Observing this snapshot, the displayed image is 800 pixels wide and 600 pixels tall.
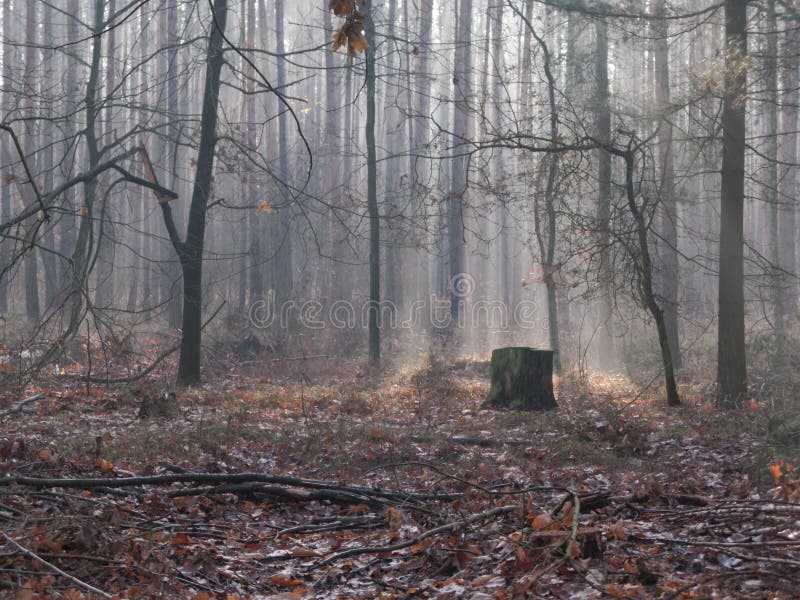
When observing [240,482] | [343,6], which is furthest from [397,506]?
[343,6]

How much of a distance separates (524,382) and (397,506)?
6.22m

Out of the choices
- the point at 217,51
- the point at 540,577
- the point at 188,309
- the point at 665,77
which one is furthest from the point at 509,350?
the point at 665,77

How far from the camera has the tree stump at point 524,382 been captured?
11.2 meters

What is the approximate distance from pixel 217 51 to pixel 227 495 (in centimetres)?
875

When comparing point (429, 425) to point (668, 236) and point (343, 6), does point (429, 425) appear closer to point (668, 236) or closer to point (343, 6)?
point (343, 6)

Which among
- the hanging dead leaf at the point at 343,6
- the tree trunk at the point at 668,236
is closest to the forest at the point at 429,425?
the hanging dead leaf at the point at 343,6

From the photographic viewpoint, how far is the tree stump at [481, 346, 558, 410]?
1123cm

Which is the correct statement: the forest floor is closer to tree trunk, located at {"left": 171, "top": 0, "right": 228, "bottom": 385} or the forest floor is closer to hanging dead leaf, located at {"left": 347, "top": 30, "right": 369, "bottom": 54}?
hanging dead leaf, located at {"left": 347, "top": 30, "right": 369, "bottom": 54}

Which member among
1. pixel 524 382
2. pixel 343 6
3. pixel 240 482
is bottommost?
pixel 240 482

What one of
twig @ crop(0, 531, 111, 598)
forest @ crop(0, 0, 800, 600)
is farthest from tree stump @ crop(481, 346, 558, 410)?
twig @ crop(0, 531, 111, 598)

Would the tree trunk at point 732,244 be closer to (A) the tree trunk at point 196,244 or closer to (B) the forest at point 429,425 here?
(B) the forest at point 429,425

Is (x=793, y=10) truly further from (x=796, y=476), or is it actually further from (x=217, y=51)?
(x=217, y=51)

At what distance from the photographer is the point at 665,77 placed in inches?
693

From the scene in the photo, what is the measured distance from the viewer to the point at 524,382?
11.3 metres
